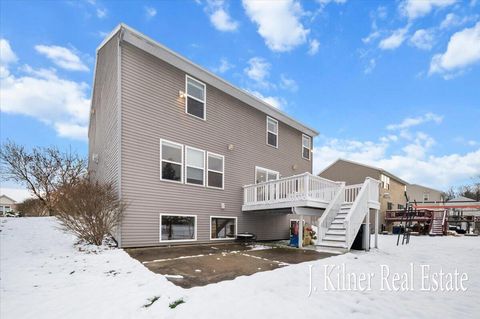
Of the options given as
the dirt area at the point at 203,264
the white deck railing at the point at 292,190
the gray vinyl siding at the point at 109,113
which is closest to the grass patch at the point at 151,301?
the dirt area at the point at 203,264

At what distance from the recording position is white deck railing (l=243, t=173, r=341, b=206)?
379 inches

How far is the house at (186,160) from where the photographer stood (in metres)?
8.70

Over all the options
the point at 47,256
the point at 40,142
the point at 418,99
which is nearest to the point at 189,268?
the point at 47,256

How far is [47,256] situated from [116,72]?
5830mm

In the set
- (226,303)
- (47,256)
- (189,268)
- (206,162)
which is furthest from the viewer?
(206,162)

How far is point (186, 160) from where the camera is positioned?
10164 millimetres

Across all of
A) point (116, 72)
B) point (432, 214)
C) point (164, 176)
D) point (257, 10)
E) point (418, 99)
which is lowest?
point (432, 214)

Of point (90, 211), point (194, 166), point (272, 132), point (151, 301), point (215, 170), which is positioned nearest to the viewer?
point (151, 301)

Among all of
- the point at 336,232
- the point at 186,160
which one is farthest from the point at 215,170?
the point at 336,232

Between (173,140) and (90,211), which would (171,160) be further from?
(90,211)

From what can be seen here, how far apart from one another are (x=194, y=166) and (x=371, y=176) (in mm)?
19771

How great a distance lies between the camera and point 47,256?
23.1 ft

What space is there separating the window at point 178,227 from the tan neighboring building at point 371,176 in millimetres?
20035

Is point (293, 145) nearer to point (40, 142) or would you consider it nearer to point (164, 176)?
point (164, 176)
